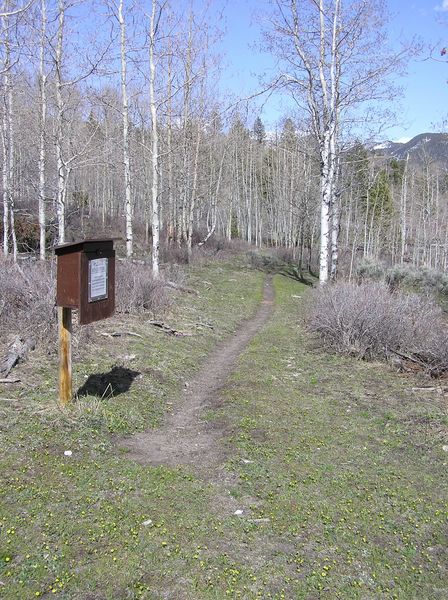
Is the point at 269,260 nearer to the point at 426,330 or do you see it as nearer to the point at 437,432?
the point at 426,330

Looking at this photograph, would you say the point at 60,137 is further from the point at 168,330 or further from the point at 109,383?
the point at 109,383

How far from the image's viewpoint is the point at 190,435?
19.3ft

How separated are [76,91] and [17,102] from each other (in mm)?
5160

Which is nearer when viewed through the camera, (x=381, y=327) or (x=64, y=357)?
(x=64, y=357)

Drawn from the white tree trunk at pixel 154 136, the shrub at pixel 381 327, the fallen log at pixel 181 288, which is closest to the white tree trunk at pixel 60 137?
the white tree trunk at pixel 154 136

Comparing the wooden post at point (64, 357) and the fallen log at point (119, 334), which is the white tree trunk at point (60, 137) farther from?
the wooden post at point (64, 357)

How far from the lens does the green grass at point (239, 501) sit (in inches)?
131

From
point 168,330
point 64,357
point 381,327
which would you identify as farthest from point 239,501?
point 168,330

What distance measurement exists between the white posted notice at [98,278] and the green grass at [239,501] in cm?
130

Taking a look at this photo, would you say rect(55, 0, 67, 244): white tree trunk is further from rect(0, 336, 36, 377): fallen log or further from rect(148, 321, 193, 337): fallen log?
rect(0, 336, 36, 377): fallen log

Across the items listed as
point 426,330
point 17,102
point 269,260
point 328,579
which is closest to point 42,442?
point 328,579

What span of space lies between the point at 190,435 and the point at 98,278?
2.13 meters

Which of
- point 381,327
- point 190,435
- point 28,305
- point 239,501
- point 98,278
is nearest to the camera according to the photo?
point 239,501

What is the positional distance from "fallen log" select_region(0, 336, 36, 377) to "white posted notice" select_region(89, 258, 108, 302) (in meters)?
1.91
